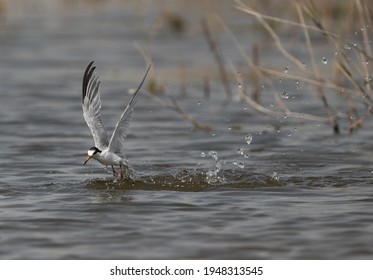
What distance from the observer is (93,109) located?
8523 millimetres

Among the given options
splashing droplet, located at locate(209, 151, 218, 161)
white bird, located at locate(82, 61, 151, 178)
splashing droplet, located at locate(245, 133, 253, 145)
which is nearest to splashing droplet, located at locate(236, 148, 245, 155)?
splashing droplet, located at locate(245, 133, 253, 145)

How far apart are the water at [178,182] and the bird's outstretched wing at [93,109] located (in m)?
0.50

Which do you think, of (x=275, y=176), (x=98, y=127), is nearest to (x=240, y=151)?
(x=275, y=176)

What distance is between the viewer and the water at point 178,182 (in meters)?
6.94

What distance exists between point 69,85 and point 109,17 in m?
7.62

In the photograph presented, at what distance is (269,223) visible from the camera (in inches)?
293

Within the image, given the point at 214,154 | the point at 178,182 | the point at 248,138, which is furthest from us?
the point at 248,138

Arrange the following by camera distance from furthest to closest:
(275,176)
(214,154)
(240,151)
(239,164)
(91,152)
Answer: (240,151)
(214,154)
(239,164)
(275,176)
(91,152)

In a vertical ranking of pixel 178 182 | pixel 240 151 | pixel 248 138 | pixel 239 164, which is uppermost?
pixel 248 138

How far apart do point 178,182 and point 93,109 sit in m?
1.08

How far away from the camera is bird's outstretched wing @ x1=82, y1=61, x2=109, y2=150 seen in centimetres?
849

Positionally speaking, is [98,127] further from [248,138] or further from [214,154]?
[248,138]

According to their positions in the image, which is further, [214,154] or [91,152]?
[214,154]

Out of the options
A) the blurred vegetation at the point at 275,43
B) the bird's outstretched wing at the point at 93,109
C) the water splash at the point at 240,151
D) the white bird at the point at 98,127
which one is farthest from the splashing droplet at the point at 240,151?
the bird's outstretched wing at the point at 93,109
